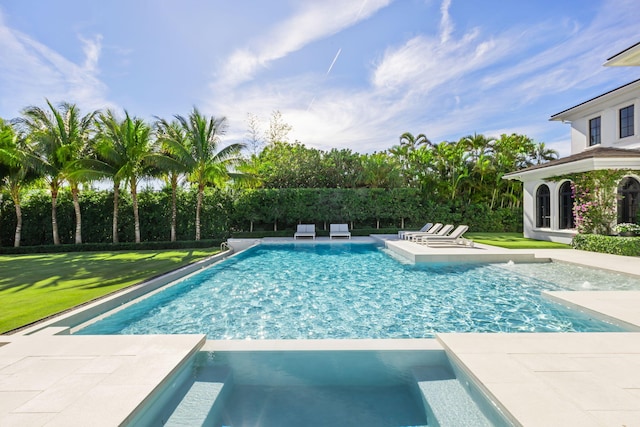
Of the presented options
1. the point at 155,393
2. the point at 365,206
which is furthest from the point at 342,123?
the point at 155,393

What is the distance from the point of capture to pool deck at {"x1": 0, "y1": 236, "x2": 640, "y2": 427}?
2.40 m

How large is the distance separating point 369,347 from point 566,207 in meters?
16.6

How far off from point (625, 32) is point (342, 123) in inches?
561

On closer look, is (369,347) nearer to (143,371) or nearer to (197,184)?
(143,371)

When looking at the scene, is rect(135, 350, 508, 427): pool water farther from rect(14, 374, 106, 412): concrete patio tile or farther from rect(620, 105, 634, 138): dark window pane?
rect(620, 105, 634, 138): dark window pane

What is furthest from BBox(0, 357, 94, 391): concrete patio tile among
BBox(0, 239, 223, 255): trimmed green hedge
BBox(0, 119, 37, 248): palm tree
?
BBox(0, 119, 37, 248): palm tree

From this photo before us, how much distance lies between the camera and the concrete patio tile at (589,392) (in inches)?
97.3

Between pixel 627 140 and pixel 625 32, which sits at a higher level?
pixel 625 32

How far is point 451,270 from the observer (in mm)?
9750

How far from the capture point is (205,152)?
16.6 meters

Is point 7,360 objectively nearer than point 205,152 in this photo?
Yes

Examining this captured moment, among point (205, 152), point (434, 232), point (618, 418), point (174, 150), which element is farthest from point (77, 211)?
point (618, 418)

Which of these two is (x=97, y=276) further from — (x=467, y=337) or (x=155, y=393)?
(x=467, y=337)

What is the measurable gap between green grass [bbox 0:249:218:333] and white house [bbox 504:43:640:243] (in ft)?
56.8
